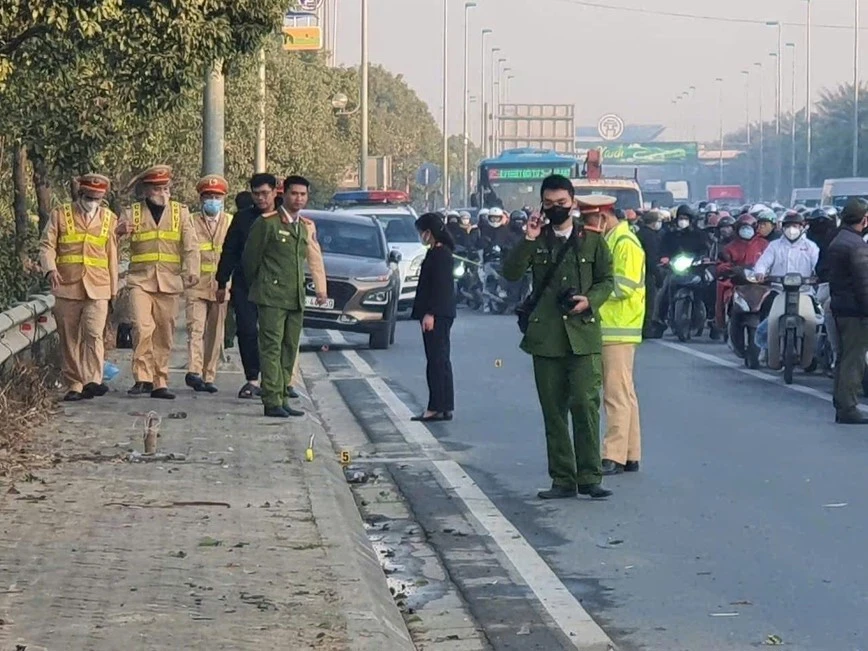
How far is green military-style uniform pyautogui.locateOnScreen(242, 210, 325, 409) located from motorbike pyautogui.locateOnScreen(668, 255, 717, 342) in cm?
1193

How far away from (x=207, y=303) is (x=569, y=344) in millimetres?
5618

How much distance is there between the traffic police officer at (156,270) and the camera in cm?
1573

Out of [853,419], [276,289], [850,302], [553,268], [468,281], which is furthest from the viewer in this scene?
[468,281]

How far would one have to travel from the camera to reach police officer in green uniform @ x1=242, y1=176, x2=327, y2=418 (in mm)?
14594

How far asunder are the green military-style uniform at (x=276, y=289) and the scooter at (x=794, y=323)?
20.6ft

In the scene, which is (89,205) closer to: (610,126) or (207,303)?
(207,303)

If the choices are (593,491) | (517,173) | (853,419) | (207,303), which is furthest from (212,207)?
(517,173)

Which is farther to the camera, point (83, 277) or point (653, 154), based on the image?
point (653, 154)

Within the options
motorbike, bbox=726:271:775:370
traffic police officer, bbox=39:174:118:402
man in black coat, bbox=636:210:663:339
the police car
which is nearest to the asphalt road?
motorbike, bbox=726:271:775:370

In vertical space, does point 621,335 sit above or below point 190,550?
above

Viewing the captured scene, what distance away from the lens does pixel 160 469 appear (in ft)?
38.6

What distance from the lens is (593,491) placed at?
11.7 meters

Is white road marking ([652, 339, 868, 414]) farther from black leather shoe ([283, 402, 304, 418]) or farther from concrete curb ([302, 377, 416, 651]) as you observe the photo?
concrete curb ([302, 377, 416, 651])

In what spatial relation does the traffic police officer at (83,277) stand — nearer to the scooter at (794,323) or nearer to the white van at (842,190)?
the scooter at (794,323)
